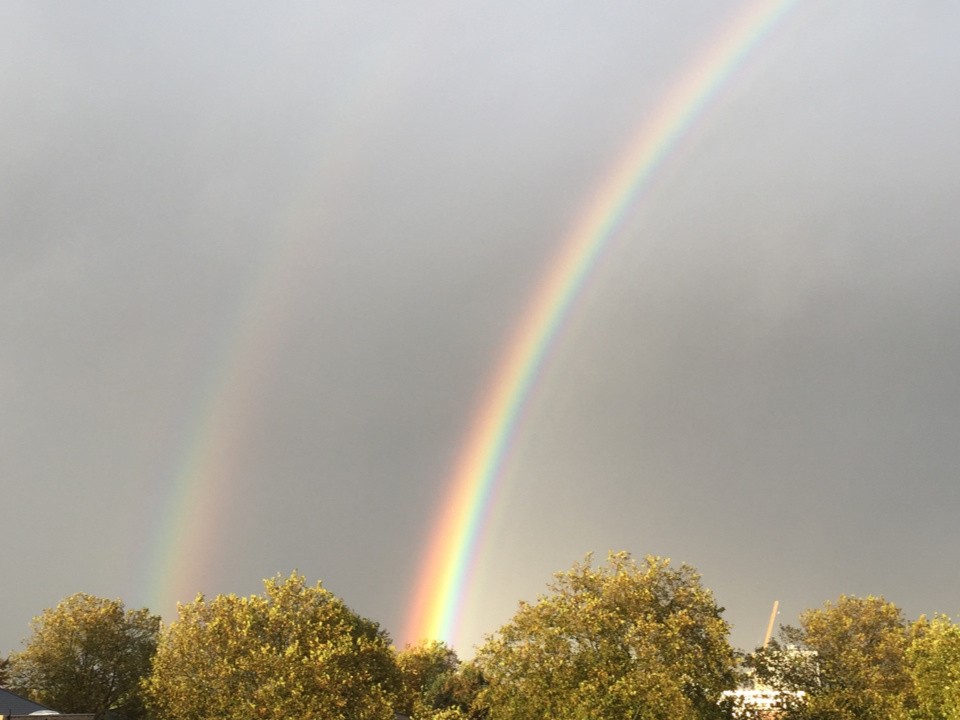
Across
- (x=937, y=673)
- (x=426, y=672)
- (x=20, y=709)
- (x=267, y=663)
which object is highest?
(x=426, y=672)

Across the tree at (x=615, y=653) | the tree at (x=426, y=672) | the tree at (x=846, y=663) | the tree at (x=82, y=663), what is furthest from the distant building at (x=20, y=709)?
the tree at (x=846, y=663)

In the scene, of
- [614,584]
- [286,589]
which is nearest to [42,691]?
[286,589]

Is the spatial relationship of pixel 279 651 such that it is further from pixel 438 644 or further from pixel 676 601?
pixel 438 644

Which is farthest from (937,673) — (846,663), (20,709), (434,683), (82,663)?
(434,683)

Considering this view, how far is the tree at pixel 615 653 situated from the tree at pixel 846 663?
42.2 feet

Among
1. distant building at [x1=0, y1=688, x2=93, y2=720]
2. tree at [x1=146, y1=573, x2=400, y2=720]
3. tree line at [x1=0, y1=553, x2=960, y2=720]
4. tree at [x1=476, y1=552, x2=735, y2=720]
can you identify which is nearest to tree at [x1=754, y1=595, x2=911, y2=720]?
tree line at [x1=0, y1=553, x2=960, y2=720]

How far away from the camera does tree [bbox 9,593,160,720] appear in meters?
75.8

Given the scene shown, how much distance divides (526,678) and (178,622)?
901 inches

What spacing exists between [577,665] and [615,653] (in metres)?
2.57

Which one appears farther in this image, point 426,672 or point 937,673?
point 426,672

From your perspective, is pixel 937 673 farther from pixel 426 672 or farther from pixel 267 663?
pixel 426 672

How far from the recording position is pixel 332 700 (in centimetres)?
5234

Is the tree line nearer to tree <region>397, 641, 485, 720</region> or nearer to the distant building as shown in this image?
the distant building

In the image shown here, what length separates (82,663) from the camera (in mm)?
77375
